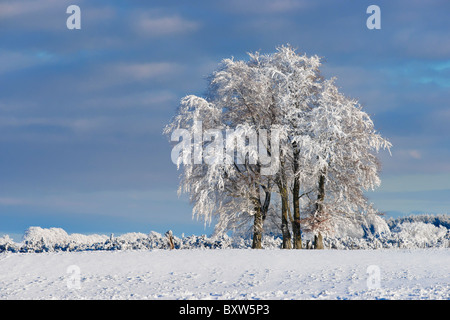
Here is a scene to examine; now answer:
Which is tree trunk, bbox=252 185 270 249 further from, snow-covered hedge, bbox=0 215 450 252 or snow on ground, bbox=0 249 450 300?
snow on ground, bbox=0 249 450 300

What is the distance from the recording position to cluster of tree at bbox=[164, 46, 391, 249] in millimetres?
23234

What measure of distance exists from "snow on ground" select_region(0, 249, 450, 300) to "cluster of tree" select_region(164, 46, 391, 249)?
4.72m

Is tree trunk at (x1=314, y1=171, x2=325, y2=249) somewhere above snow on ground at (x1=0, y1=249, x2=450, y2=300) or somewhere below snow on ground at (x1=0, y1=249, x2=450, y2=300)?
above

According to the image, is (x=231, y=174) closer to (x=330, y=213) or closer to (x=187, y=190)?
(x=187, y=190)

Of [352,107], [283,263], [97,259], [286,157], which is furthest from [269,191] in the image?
[97,259]

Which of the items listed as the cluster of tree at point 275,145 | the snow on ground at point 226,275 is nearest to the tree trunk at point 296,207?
the cluster of tree at point 275,145

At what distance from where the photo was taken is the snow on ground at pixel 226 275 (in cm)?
1232

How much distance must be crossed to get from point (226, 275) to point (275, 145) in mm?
9686

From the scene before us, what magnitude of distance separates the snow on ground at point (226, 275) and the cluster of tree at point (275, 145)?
15.5ft

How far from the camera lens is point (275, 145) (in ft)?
76.4

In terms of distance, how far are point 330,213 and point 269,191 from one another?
324 centimetres

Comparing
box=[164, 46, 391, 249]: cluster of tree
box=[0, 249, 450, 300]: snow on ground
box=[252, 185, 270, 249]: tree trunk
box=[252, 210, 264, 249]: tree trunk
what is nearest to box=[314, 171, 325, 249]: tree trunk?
box=[164, 46, 391, 249]: cluster of tree

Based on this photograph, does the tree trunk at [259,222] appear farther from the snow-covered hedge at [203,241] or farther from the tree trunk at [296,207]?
the snow-covered hedge at [203,241]

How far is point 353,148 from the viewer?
77.9 feet
